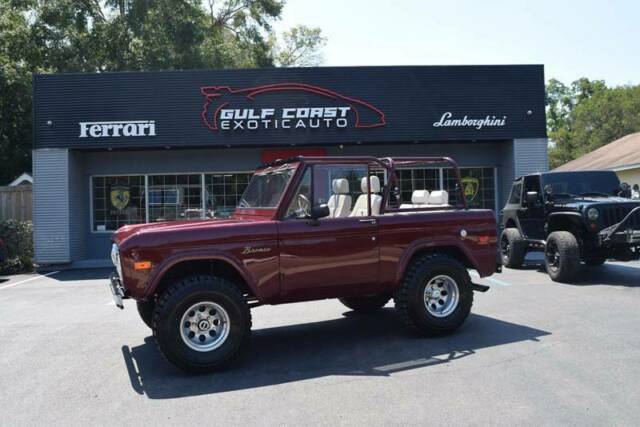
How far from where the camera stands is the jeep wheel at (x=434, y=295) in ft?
20.6

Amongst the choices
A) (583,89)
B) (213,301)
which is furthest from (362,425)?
(583,89)

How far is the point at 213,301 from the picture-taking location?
17.9 feet

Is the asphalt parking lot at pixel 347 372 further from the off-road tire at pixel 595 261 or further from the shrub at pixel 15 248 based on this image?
the shrub at pixel 15 248

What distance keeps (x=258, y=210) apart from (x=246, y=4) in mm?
30265

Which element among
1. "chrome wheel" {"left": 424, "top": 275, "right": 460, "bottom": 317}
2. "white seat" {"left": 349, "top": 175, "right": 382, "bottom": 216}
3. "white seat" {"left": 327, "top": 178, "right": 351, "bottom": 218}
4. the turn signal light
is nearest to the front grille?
"chrome wheel" {"left": 424, "top": 275, "right": 460, "bottom": 317}

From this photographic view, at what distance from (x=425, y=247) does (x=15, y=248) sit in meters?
12.8

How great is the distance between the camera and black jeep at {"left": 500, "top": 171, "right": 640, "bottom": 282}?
383 inches

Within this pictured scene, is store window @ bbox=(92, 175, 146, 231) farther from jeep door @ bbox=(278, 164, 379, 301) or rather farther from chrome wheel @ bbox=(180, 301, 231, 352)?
chrome wheel @ bbox=(180, 301, 231, 352)

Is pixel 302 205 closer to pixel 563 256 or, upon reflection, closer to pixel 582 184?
pixel 563 256

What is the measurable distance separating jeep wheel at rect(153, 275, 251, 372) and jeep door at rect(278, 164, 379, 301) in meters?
0.58

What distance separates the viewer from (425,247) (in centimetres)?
645

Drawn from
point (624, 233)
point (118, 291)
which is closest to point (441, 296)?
point (118, 291)

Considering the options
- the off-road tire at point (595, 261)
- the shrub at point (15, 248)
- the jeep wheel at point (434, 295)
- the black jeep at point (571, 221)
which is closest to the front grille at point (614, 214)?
the black jeep at point (571, 221)

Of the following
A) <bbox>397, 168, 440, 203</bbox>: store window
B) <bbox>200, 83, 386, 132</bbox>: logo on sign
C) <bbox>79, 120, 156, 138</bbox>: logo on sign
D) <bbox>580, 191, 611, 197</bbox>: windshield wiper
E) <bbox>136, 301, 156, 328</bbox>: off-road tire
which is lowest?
<bbox>136, 301, 156, 328</bbox>: off-road tire
